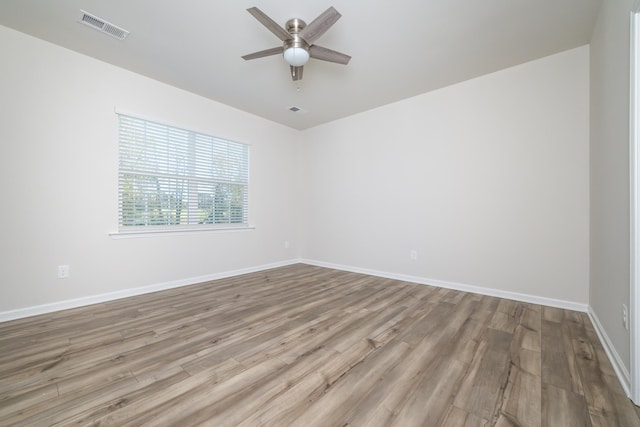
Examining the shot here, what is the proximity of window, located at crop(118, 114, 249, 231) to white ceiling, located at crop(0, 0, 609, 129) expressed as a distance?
0.76 meters

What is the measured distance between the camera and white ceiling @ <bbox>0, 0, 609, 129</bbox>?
6.79 ft

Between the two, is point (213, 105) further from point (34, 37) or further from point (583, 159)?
point (583, 159)

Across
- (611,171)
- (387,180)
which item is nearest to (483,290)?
(611,171)

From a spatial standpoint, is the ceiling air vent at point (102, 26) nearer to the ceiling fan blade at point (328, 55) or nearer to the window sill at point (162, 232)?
the ceiling fan blade at point (328, 55)

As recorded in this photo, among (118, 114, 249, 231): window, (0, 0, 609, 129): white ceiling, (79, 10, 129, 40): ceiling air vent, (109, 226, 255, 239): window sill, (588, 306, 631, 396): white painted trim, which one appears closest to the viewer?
(588, 306, 631, 396): white painted trim

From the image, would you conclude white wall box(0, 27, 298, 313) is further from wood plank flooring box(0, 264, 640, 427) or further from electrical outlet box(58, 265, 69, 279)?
wood plank flooring box(0, 264, 640, 427)

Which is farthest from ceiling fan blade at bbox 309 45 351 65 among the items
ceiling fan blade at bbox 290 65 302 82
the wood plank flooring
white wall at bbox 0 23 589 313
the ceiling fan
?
the wood plank flooring

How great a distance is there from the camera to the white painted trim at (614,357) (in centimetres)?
138

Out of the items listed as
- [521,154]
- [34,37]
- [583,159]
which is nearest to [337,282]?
[521,154]

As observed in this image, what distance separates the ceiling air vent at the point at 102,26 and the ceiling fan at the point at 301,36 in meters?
1.21

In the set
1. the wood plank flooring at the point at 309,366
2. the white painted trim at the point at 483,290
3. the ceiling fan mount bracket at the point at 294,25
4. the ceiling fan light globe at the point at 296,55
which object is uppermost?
the ceiling fan mount bracket at the point at 294,25

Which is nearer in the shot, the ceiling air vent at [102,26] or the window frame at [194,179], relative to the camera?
the ceiling air vent at [102,26]

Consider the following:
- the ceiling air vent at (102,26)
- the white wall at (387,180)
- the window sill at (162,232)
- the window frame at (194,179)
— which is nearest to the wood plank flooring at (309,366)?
the white wall at (387,180)

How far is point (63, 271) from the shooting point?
8.52 ft
